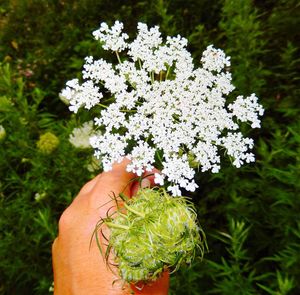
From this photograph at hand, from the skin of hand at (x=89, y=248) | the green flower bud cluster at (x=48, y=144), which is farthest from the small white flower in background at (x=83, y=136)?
the skin of hand at (x=89, y=248)

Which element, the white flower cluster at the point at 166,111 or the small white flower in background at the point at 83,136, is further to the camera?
the small white flower in background at the point at 83,136

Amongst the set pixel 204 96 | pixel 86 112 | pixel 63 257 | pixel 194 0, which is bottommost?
pixel 63 257

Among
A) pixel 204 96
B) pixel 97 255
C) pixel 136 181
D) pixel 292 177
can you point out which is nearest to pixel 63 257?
pixel 97 255

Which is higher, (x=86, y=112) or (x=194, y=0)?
(x=194, y=0)

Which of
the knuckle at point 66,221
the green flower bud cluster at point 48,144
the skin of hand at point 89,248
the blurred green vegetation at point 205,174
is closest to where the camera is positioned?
the skin of hand at point 89,248

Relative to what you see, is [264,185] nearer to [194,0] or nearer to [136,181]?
[136,181]

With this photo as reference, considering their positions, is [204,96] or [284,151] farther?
[284,151]

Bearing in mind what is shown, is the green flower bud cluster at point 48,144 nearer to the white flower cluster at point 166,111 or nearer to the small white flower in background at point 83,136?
the small white flower in background at point 83,136
